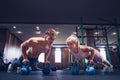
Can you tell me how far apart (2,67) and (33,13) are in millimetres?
1661

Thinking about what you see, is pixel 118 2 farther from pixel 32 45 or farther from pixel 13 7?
pixel 13 7

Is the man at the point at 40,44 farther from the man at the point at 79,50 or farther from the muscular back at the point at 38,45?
the man at the point at 79,50

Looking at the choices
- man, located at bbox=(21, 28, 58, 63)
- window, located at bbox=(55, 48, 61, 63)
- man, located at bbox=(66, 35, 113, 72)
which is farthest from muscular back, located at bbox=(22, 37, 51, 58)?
window, located at bbox=(55, 48, 61, 63)

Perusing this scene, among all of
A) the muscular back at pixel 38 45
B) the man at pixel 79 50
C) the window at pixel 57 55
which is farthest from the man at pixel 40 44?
the window at pixel 57 55

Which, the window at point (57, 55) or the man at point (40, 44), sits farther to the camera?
the window at point (57, 55)

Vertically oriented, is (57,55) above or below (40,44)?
below

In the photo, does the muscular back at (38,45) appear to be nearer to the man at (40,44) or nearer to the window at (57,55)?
the man at (40,44)

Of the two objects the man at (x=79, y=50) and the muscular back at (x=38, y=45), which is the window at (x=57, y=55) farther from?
the muscular back at (x=38, y=45)

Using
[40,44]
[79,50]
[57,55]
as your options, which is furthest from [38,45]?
[57,55]

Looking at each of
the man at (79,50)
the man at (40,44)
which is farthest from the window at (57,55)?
the man at (40,44)

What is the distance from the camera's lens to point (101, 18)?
7.95ft

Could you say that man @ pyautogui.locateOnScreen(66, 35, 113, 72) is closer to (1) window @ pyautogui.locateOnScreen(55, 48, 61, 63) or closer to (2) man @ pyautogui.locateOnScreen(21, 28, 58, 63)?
(2) man @ pyautogui.locateOnScreen(21, 28, 58, 63)

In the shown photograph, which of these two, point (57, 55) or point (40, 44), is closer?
point (40, 44)

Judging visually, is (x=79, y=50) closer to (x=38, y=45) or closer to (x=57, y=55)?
(x=38, y=45)
